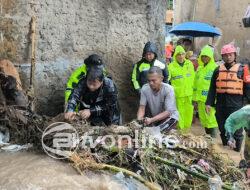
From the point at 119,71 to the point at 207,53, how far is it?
2.08 meters

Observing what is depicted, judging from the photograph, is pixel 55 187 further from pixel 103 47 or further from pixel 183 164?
pixel 103 47

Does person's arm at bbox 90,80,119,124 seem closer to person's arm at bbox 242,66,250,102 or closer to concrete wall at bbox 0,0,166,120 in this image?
concrete wall at bbox 0,0,166,120

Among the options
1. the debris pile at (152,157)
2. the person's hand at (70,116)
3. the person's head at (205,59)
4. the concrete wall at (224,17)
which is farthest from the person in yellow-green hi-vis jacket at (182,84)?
the concrete wall at (224,17)

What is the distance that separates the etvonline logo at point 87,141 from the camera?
13.1ft

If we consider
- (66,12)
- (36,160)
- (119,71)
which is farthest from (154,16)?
(36,160)

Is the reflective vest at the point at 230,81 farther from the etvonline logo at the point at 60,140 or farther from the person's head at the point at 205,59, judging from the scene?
the etvonline logo at the point at 60,140

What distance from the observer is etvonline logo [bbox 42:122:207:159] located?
400cm

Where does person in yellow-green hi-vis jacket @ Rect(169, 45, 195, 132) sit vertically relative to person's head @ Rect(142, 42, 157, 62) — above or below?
below

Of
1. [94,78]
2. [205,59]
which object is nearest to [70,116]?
[94,78]

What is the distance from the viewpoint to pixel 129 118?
712 centimetres

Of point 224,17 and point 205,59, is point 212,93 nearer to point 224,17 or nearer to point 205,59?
point 205,59

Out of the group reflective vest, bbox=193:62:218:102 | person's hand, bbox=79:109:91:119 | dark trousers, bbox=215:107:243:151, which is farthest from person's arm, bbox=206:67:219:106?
person's hand, bbox=79:109:91:119

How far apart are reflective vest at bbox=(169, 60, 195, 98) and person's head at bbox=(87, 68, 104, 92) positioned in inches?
119

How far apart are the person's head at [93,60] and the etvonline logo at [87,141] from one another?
184 cm
